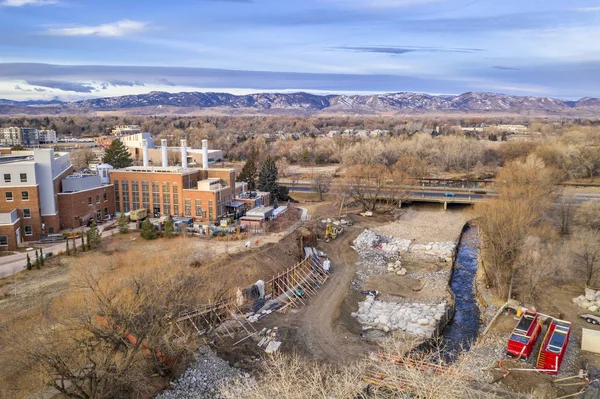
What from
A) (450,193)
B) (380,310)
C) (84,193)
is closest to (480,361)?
(380,310)

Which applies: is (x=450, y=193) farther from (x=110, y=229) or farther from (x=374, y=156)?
(x=110, y=229)

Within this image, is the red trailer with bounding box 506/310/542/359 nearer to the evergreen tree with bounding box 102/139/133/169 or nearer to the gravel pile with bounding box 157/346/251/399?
the gravel pile with bounding box 157/346/251/399

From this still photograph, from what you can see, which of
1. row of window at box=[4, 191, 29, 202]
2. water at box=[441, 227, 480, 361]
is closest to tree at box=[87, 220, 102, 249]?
row of window at box=[4, 191, 29, 202]

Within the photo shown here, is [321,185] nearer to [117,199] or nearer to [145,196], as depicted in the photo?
[145,196]

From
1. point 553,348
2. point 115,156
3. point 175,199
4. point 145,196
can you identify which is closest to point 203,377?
point 553,348

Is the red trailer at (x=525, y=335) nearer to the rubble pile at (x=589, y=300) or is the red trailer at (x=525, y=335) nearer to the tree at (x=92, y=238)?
the rubble pile at (x=589, y=300)

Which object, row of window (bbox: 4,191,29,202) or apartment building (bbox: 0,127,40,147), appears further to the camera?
apartment building (bbox: 0,127,40,147)
